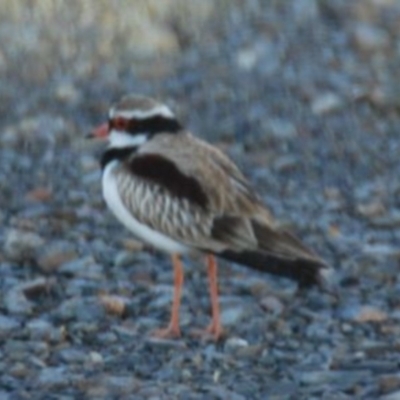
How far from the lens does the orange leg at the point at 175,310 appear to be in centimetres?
1013

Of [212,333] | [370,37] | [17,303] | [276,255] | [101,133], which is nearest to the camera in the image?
[276,255]

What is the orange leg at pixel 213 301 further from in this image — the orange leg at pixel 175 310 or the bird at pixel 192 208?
the orange leg at pixel 175 310

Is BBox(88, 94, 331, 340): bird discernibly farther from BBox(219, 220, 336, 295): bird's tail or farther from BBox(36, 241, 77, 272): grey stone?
BBox(36, 241, 77, 272): grey stone

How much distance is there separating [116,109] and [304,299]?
131cm

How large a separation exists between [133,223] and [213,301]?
0.52 meters

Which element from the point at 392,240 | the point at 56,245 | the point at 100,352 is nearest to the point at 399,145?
the point at 392,240

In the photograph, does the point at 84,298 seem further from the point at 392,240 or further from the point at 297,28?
the point at 297,28

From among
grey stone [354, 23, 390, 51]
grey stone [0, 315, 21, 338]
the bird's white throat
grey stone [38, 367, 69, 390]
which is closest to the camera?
grey stone [38, 367, 69, 390]

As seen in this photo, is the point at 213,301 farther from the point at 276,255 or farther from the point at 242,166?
the point at 242,166

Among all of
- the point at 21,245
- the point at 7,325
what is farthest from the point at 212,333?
the point at 21,245

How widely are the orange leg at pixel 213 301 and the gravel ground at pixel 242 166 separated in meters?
0.08

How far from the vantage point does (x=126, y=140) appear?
1034 cm

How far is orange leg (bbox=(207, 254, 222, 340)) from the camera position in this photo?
400 inches

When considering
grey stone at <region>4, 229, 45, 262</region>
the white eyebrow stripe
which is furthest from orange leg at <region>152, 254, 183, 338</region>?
grey stone at <region>4, 229, 45, 262</region>
